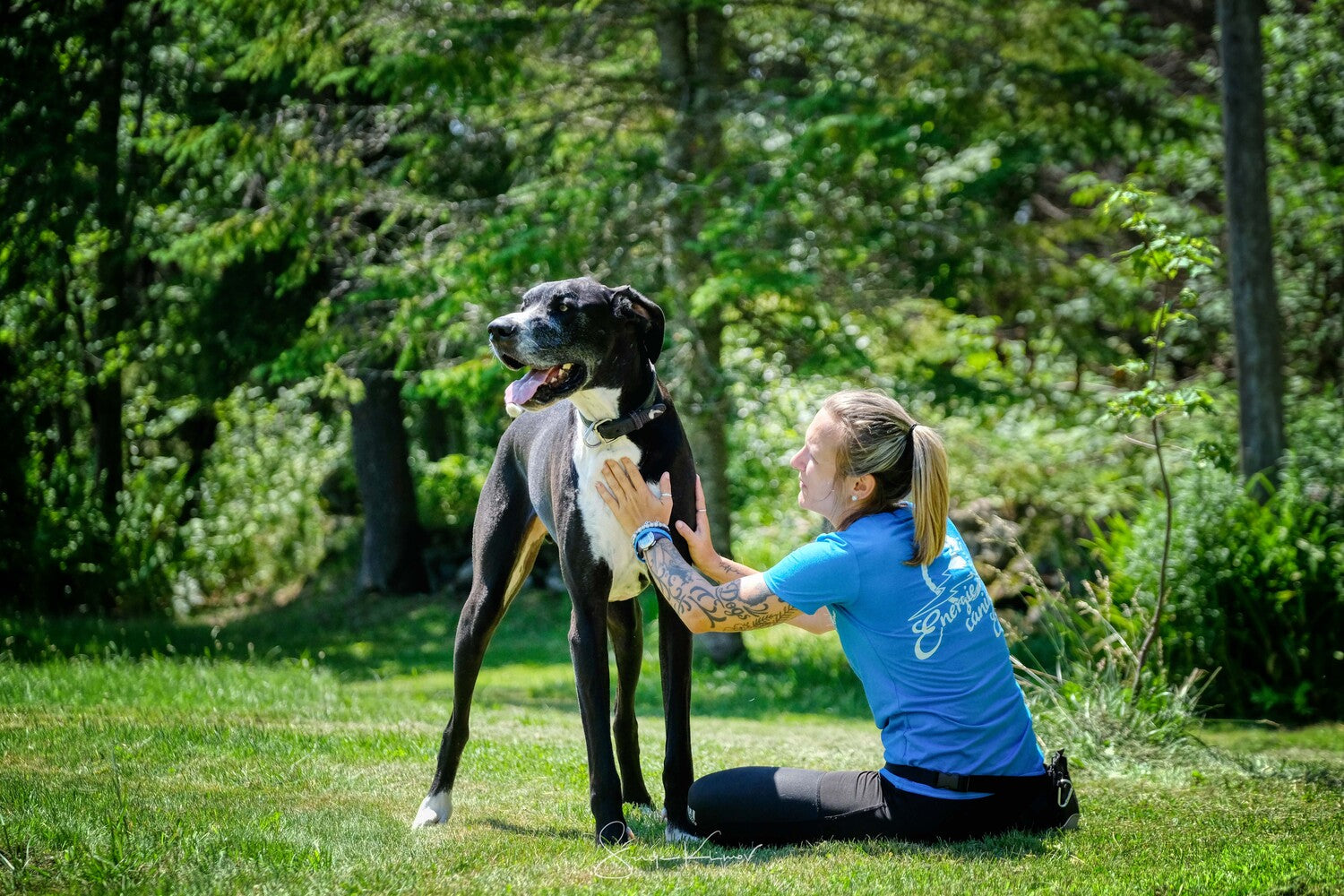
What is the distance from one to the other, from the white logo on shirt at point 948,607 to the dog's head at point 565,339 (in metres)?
1.22

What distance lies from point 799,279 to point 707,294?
630 millimetres

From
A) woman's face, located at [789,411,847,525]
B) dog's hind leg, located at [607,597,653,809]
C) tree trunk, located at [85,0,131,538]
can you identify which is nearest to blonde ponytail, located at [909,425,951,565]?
woman's face, located at [789,411,847,525]

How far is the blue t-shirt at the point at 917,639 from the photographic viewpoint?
3346 millimetres

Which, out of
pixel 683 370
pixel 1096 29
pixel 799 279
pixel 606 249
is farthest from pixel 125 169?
pixel 1096 29

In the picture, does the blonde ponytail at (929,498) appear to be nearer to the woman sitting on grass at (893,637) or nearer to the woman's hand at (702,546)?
the woman sitting on grass at (893,637)

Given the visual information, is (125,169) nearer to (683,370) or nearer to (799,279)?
(683,370)

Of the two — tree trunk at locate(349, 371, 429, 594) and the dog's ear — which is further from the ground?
the dog's ear

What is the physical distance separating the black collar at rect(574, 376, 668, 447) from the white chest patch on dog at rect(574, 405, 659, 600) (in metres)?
0.02

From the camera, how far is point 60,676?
6.92m

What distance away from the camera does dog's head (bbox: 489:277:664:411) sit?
3.73 m

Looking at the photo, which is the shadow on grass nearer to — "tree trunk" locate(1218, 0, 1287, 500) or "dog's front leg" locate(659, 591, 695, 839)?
"tree trunk" locate(1218, 0, 1287, 500)

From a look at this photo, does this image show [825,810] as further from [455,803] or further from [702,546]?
[455,803]

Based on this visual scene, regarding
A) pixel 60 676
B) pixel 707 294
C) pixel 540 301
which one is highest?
pixel 707 294

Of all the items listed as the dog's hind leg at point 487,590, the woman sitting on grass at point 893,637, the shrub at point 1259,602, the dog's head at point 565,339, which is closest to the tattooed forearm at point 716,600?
the woman sitting on grass at point 893,637
